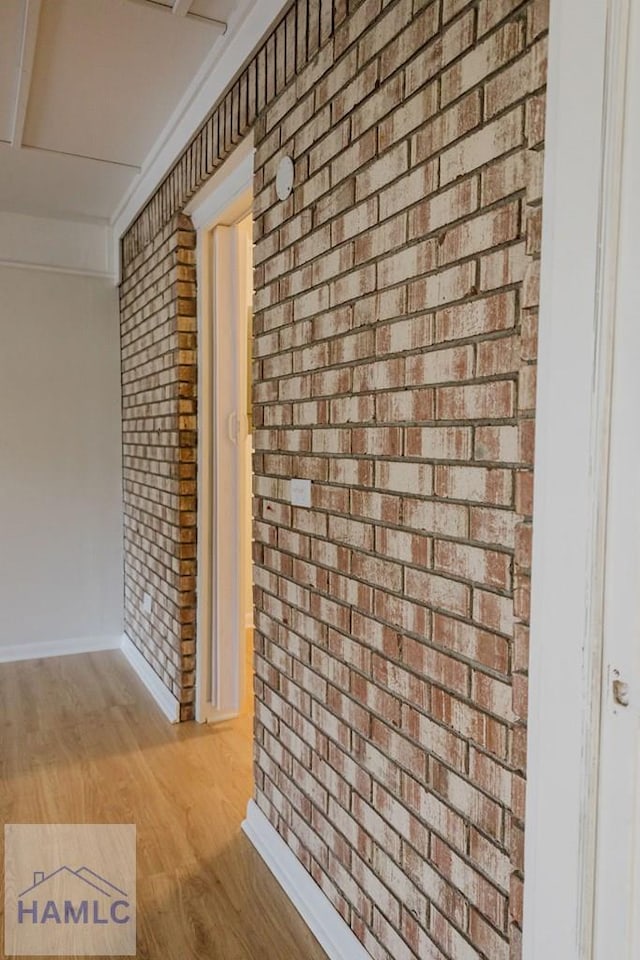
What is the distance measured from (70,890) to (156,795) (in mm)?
495

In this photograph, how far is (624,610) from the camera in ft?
2.88

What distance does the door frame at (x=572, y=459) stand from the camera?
873 millimetres

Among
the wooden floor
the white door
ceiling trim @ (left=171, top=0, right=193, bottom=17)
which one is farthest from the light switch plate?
ceiling trim @ (left=171, top=0, right=193, bottom=17)

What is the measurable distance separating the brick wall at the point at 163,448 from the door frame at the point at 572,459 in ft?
6.79

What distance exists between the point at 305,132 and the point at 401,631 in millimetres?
1271

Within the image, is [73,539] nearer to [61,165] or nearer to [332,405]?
[61,165]

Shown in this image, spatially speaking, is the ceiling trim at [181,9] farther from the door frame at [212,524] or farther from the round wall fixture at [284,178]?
the door frame at [212,524]

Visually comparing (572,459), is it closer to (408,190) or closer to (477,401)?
(477,401)

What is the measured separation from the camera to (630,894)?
2.93 ft

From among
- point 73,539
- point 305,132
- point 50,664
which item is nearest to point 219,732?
point 50,664

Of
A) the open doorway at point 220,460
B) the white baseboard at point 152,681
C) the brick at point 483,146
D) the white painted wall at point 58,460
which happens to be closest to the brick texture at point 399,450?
the brick at point 483,146

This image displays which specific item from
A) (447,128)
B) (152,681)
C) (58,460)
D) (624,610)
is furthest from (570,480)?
(58,460)

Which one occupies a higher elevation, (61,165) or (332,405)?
(61,165)

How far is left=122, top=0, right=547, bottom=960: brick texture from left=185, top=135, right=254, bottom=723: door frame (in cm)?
74
